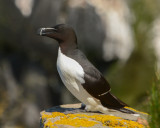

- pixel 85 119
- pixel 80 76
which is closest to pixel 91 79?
pixel 80 76

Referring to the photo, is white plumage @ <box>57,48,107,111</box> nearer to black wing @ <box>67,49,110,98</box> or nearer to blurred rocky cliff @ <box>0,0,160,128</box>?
black wing @ <box>67,49,110,98</box>

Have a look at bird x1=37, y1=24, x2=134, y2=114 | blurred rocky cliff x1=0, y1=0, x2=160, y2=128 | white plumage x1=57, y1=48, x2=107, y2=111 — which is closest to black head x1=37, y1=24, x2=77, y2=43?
bird x1=37, y1=24, x2=134, y2=114

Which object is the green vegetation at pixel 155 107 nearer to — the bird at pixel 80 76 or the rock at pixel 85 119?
the rock at pixel 85 119

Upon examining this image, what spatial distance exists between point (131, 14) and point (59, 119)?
26.3 ft

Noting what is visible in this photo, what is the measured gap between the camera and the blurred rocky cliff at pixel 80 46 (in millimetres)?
11445

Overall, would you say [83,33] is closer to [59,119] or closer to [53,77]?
[53,77]

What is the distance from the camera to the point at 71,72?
4.73 m

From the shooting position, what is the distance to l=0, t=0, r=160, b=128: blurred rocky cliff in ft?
37.6

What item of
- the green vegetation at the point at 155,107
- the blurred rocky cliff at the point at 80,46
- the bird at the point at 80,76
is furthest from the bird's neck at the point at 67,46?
the blurred rocky cliff at the point at 80,46

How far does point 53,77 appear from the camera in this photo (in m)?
12.7

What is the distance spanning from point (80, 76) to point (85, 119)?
2.02 ft

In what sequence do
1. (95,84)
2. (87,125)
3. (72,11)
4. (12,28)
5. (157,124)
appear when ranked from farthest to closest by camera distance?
1. (12,28)
2. (72,11)
3. (95,84)
4. (87,125)
5. (157,124)

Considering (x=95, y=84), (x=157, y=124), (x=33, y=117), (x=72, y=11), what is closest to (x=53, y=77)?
(x=33, y=117)

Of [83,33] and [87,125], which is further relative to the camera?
[83,33]
